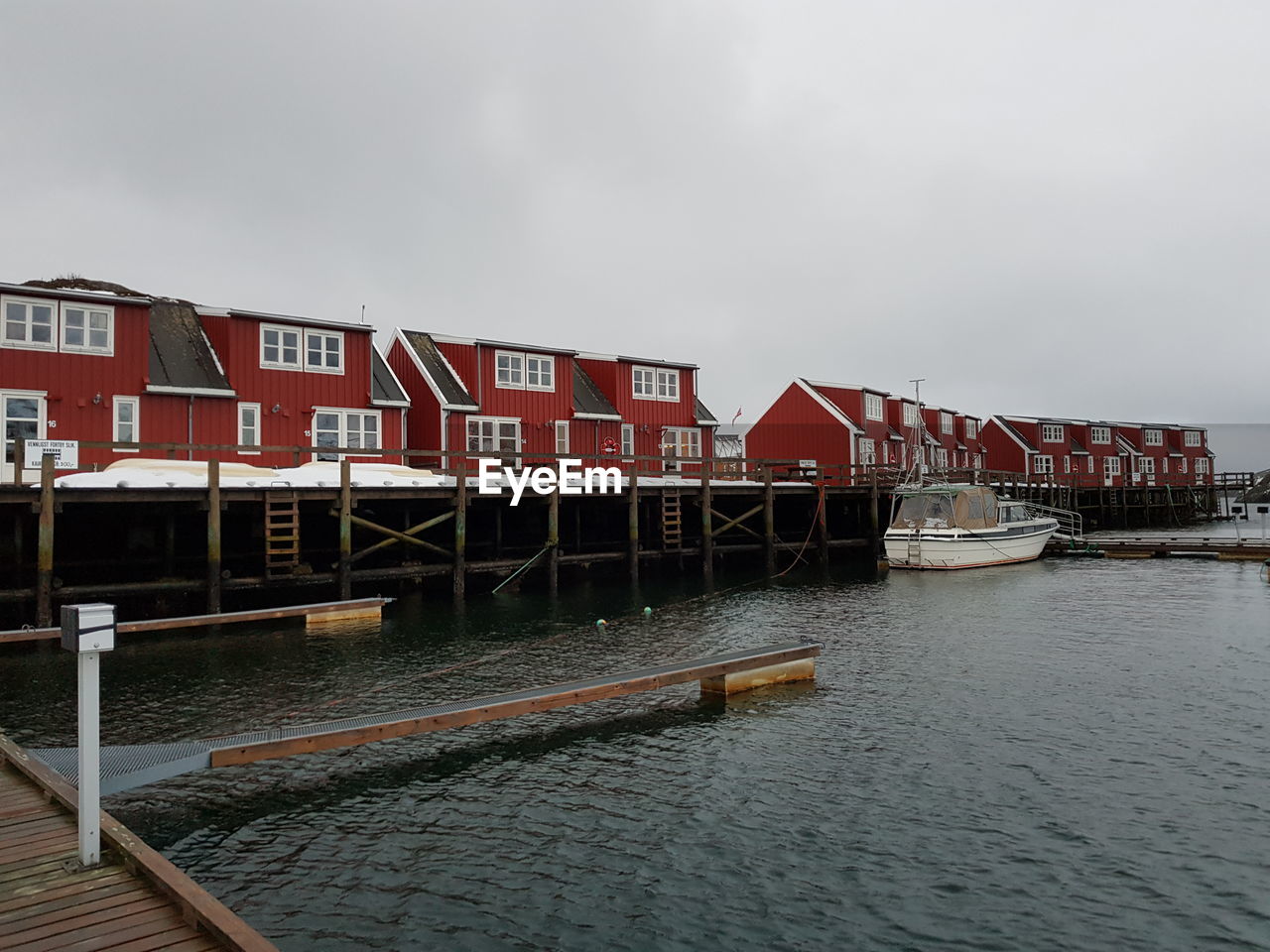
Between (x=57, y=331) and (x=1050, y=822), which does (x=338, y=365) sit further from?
(x=1050, y=822)

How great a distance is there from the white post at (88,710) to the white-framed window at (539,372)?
30.0 m

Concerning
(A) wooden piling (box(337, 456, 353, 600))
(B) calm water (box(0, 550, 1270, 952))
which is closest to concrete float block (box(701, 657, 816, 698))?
(B) calm water (box(0, 550, 1270, 952))

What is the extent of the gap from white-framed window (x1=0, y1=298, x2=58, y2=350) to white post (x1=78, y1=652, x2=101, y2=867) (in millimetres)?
22959

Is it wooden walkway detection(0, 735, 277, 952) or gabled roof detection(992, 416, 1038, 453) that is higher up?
gabled roof detection(992, 416, 1038, 453)

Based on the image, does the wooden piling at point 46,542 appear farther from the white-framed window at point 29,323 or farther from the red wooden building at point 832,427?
the red wooden building at point 832,427

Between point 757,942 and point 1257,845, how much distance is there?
5.25 metres

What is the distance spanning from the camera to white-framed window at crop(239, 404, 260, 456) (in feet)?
91.5

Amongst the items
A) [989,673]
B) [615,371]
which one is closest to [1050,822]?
[989,673]

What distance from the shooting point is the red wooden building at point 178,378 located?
24.3 meters

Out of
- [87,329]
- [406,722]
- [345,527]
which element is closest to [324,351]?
[87,329]

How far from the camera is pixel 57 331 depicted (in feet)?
81.4

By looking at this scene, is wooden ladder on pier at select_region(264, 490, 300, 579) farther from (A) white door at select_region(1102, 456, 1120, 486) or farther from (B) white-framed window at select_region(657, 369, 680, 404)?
(A) white door at select_region(1102, 456, 1120, 486)

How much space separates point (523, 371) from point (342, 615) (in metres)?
16.6

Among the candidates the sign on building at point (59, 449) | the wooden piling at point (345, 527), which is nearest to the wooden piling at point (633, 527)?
the wooden piling at point (345, 527)
